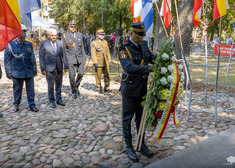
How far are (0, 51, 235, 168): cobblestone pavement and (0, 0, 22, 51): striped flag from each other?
192 centimetres

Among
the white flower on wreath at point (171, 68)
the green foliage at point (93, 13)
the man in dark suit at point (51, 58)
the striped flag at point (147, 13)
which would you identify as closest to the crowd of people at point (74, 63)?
the man in dark suit at point (51, 58)

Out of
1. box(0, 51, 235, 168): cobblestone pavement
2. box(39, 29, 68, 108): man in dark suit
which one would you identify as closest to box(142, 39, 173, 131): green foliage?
box(0, 51, 235, 168): cobblestone pavement

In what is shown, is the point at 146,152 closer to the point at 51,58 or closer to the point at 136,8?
the point at 51,58

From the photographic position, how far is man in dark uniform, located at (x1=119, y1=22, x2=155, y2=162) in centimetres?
336

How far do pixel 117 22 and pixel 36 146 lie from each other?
3529 centimetres

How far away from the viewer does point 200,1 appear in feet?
17.6

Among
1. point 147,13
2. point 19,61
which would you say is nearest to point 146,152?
point 147,13

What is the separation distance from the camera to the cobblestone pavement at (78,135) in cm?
366

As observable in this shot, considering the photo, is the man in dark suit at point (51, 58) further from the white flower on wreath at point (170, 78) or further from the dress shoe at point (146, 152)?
the white flower on wreath at point (170, 78)

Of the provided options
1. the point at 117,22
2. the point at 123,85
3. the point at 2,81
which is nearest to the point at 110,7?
the point at 117,22

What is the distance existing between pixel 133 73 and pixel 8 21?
6.31 feet

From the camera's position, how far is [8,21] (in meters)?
3.12

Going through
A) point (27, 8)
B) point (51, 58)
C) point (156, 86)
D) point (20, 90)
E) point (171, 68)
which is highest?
point (27, 8)

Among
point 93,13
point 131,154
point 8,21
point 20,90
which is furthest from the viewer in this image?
point 93,13
